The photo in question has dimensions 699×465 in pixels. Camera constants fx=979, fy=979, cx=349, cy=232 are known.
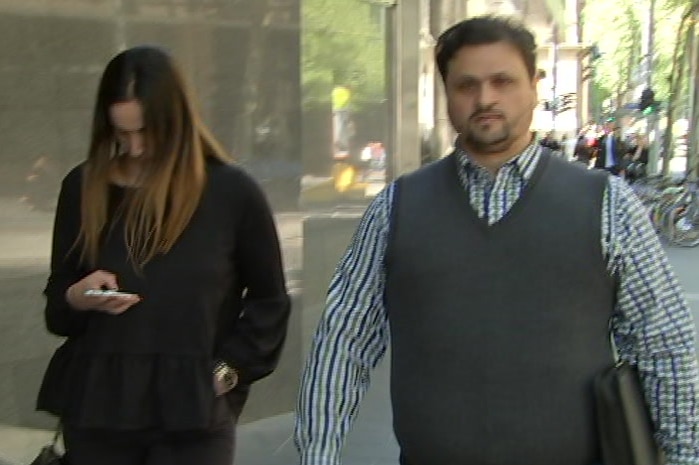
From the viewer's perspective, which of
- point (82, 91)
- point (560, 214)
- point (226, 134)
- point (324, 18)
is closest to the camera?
point (560, 214)

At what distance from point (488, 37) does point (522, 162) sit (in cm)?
27

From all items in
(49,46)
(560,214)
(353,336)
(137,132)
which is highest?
(49,46)

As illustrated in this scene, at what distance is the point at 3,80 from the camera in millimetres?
4629

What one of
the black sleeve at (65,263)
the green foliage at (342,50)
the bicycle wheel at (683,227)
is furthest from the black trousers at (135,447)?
the bicycle wheel at (683,227)

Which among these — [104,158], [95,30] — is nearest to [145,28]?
[95,30]

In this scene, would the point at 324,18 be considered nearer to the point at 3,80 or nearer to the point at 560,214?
the point at 3,80

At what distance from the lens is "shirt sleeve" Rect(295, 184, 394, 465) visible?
214cm

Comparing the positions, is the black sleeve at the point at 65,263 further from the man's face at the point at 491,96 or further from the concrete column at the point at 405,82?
the concrete column at the point at 405,82

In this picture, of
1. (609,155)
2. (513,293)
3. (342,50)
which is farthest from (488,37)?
(609,155)

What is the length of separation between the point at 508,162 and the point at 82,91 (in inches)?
133

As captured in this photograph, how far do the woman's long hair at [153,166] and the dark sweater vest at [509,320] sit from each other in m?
0.69

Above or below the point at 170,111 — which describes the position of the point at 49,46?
above

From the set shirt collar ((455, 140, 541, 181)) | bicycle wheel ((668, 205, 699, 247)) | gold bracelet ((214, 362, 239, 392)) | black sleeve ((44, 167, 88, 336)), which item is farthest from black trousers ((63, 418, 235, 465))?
bicycle wheel ((668, 205, 699, 247))

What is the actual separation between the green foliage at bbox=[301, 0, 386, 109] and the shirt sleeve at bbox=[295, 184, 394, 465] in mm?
4680
